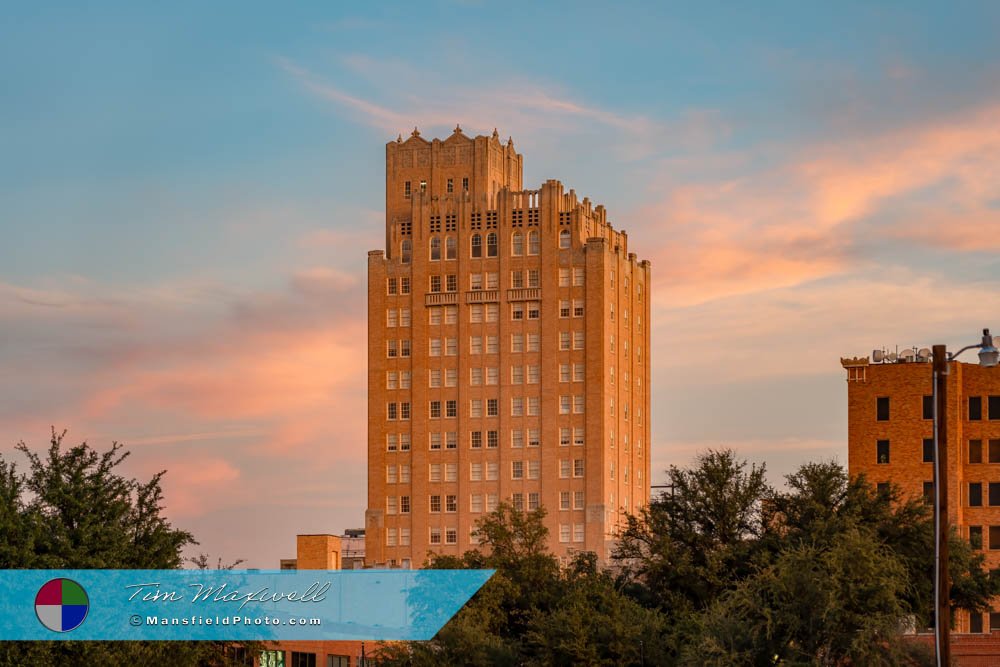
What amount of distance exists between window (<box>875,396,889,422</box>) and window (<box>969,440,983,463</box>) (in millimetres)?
7244

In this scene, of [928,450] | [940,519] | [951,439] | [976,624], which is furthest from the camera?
[928,450]

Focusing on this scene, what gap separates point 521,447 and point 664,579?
109608 mm

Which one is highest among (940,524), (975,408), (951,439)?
(975,408)

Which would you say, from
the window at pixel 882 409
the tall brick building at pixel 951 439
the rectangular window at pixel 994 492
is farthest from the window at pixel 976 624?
the window at pixel 882 409

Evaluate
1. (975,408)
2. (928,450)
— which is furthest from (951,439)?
(975,408)

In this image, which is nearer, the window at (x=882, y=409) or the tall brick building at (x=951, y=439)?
the tall brick building at (x=951, y=439)

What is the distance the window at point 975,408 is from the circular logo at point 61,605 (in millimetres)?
87792

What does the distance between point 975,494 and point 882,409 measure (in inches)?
405

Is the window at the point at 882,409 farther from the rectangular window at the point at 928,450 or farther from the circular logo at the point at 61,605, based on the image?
the circular logo at the point at 61,605

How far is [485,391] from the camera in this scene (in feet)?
656

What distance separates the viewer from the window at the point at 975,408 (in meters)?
138

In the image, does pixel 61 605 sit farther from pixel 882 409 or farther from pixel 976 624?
pixel 882 409

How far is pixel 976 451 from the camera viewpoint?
138500 millimetres

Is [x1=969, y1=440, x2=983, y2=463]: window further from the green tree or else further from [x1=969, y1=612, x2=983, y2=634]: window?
the green tree
